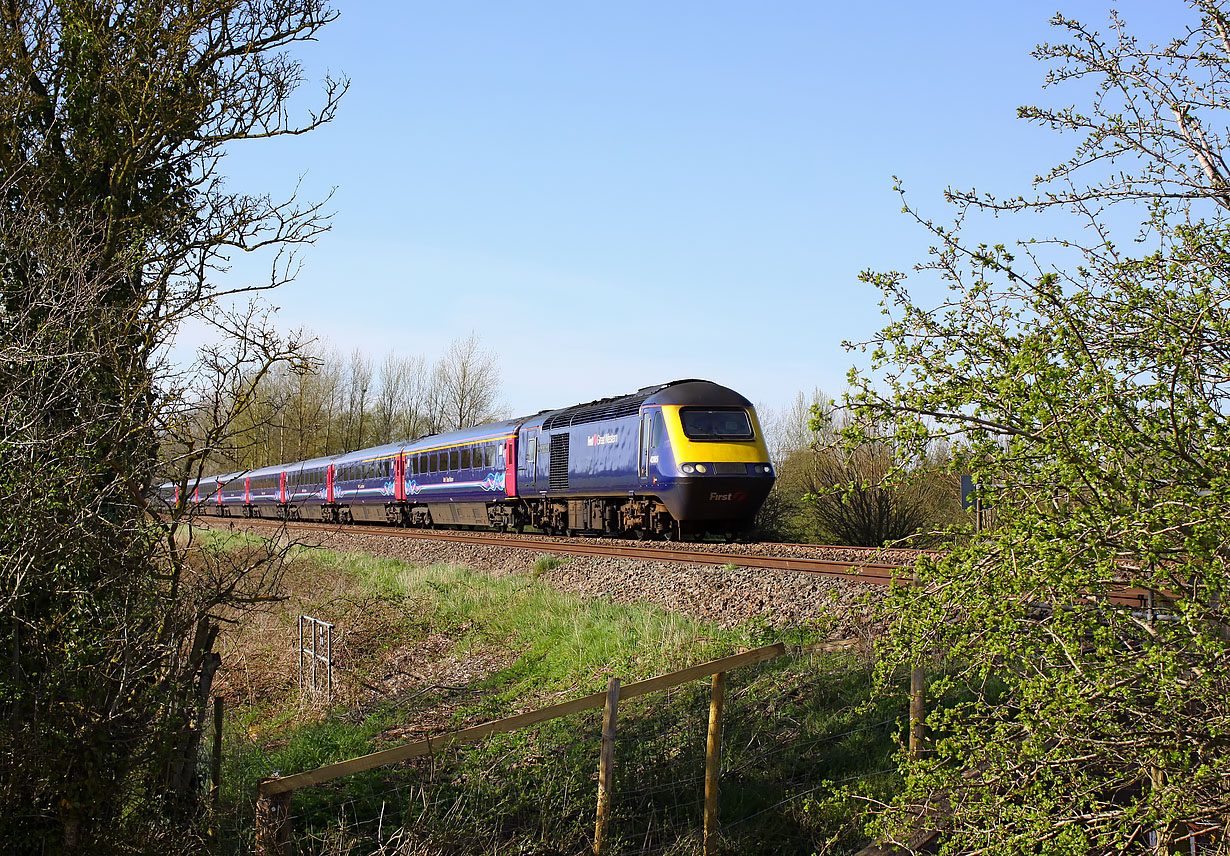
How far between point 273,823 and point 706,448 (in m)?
12.7

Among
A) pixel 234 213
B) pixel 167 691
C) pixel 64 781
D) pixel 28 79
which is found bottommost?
pixel 64 781

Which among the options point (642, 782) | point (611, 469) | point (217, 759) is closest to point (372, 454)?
point (611, 469)

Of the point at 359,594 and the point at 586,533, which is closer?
the point at 359,594

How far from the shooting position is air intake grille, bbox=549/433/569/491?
20531 mm

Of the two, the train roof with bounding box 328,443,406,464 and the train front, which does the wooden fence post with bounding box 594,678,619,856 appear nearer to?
the train front

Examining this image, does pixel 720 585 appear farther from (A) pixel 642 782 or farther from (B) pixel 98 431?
(B) pixel 98 431

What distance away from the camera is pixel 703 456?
1661cm

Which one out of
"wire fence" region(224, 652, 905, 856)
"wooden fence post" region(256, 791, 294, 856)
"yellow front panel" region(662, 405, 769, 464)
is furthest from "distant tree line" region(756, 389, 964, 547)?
"wooden fence post" region(256, 791, 294, 856)

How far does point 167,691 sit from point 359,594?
11.2 meters

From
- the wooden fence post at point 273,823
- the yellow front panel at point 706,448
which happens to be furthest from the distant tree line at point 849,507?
the wooden fence post at point 273,823

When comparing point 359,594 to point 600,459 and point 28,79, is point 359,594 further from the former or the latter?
point 28,79

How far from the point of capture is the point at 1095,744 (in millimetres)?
3395

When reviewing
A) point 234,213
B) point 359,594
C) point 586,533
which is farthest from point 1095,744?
point 586,533

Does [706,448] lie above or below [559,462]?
above
